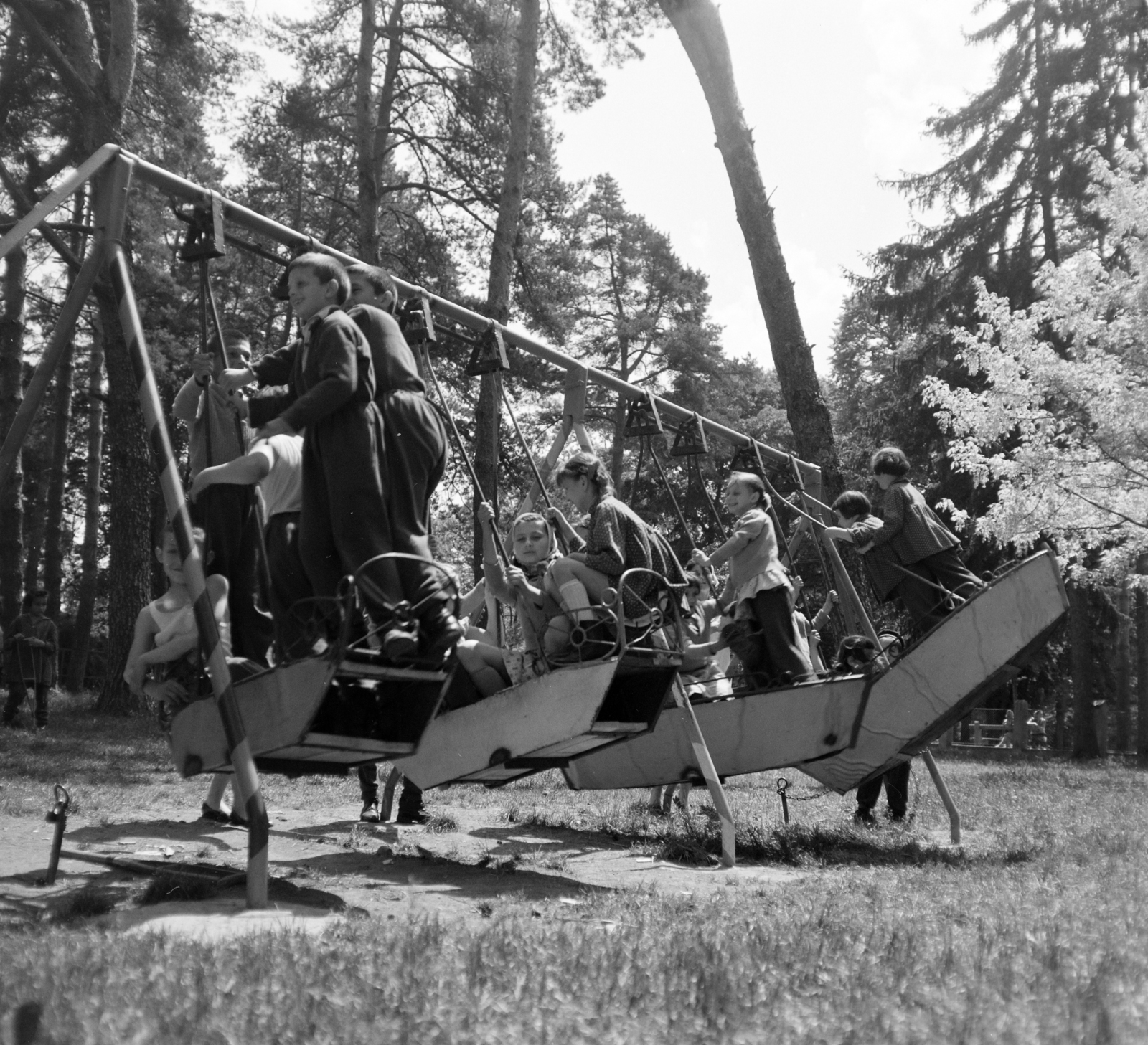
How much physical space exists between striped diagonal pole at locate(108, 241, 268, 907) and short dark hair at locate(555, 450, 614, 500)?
A: 94.4 inches

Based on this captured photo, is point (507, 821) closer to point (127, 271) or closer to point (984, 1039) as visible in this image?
point (127, 271)

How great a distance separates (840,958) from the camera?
3.69 meters

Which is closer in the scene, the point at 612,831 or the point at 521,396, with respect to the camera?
the point at 612,831

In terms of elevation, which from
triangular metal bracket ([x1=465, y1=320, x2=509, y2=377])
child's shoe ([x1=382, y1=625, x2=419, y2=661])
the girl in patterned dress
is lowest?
child's shoe ([x1=382, y1=625, x2=419, y2=661])

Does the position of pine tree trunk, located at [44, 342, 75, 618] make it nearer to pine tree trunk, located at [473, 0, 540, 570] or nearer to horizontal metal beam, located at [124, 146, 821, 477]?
pine tree trunk, located at [473, 0, 540, 570]

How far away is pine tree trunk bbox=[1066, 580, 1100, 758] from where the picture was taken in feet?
69.6

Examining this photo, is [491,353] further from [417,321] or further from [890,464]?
[890,464]

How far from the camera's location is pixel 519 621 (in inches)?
260

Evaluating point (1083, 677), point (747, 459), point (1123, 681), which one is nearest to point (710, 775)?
point (747, 459)

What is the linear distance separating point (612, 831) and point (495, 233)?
29.4ft

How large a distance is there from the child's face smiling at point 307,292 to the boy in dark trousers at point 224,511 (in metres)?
0.56

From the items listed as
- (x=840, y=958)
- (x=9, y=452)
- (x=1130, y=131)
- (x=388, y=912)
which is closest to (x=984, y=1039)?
(x=840, y=958)

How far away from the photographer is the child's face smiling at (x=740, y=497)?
8.33m

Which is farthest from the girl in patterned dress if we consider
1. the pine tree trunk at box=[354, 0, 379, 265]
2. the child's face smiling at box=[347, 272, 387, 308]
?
the pine tree trunk at box=[354, 0, 379, 265]
